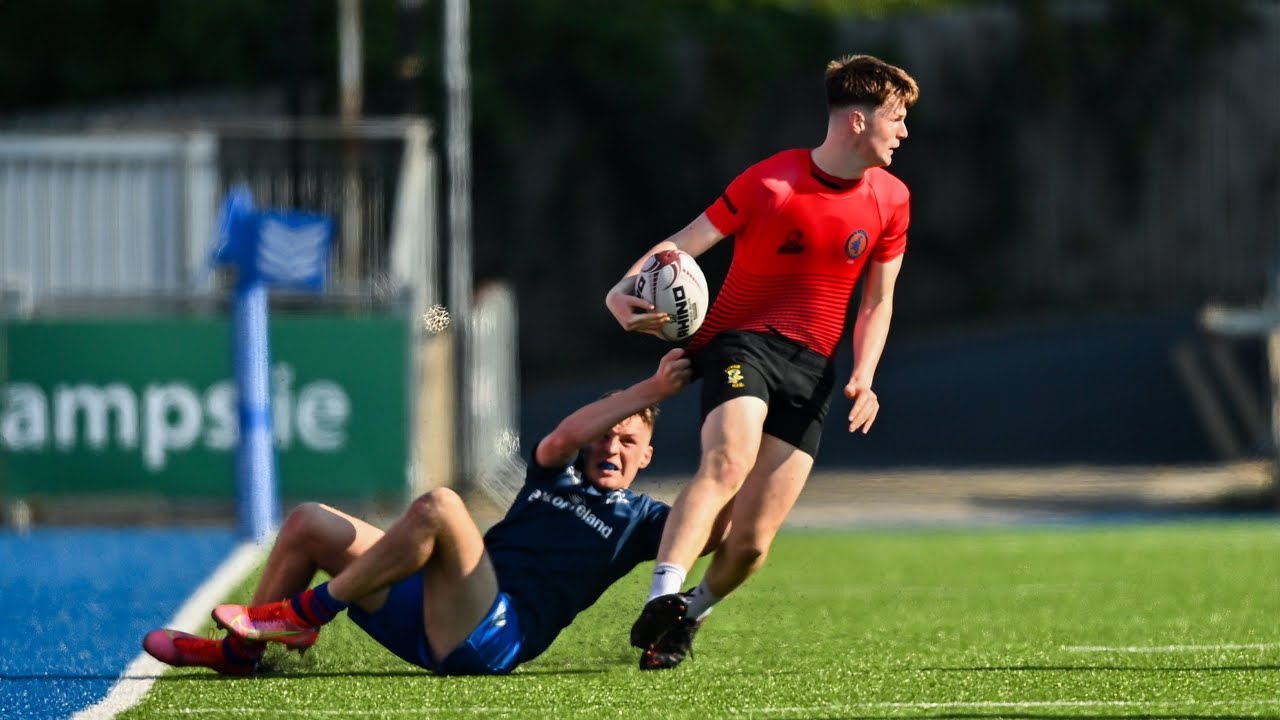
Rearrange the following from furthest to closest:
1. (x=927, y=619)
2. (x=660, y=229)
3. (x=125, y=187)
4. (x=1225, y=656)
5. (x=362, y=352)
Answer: (x=660, y=229)
(x=125, y=187)
(x=362, y=352)
(x=927, y=619)
(x=1225, y=656)

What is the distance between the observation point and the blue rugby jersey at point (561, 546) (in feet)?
22.9

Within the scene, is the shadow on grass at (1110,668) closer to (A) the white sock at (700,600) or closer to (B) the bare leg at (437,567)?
(A) the white sock at (700,600)

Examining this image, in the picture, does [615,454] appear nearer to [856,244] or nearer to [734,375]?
[734,375]

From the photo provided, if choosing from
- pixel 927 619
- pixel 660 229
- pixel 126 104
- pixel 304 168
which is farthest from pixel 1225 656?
pixel 126 104

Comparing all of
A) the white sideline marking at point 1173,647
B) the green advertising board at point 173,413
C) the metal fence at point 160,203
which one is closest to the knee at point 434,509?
the white sideline marking at point 1173,647

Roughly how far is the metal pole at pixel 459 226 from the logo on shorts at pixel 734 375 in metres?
10.7

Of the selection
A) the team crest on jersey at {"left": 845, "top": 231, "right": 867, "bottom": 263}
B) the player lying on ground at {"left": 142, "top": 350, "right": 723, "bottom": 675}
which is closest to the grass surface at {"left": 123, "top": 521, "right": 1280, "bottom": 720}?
the player lying on ground at {"left": 142, "top": 350, "right": 723, "bottom": 675}

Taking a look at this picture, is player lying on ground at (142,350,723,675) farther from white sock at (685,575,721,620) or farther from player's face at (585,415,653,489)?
white sock at (685,575,721,620)

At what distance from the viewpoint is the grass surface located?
6.37 m

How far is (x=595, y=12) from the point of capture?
93.6 feet

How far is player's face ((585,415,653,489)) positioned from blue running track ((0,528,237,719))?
177 cm

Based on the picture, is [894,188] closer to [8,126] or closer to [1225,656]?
[1225,656]

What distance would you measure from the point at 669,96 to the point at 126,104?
23.6ft

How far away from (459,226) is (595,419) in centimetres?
1191
